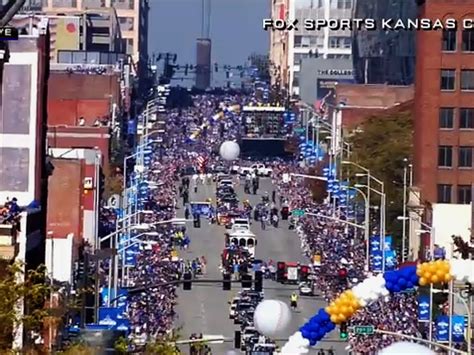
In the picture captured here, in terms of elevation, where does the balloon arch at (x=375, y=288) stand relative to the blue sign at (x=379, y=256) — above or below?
below

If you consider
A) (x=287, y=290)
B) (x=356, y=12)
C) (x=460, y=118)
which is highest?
(x=356, y=12)

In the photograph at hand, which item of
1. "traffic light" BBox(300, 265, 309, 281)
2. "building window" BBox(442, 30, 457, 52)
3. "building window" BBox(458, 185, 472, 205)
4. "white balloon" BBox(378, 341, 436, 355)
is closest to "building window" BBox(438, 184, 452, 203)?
"building window" BBox(458, 185, 472, 205)

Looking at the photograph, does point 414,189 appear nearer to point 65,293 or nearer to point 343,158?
point 343,158

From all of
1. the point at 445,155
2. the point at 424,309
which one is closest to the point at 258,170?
the point at 445,155

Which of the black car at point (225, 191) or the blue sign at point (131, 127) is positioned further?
the blue sign at point (131, 127)

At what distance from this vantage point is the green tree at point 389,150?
394 feet

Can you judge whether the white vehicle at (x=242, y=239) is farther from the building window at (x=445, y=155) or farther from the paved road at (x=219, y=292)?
the building window at (x=445, y=155)

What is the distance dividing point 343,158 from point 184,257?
28998 millimetres

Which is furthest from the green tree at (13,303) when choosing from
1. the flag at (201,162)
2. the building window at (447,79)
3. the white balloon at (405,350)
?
the flag at (201,162)

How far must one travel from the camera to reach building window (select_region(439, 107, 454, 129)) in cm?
11175

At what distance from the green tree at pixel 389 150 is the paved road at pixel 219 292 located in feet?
15.6

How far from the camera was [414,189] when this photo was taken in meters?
112

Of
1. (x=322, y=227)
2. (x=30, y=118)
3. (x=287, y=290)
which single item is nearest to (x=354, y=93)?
(x=322, y=227)

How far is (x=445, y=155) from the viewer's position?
11188 cm
